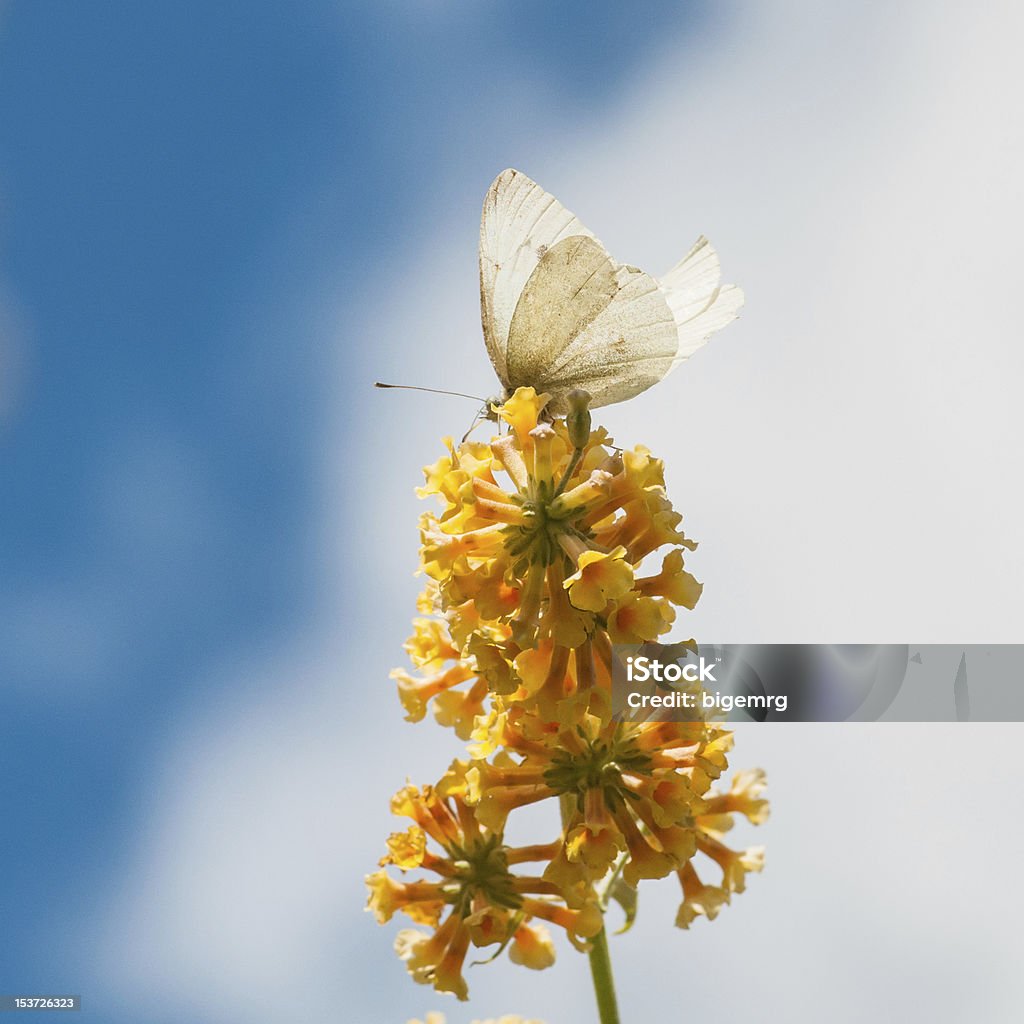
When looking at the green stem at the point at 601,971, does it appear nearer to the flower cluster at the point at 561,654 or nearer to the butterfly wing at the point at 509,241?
the flower cluster at the point at 561,654

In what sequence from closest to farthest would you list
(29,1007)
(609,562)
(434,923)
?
(609,562), (434,923), (29,1007)

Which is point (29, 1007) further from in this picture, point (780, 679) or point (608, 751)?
point (780, 679)

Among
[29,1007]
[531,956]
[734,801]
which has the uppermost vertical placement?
[734,801]

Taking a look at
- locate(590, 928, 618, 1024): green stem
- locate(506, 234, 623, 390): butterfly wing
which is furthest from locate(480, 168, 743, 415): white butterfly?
locate(590, 928, 618, 1024): green stem

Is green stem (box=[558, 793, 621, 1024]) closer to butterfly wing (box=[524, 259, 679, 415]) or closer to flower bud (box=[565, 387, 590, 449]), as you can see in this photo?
flower bud (box=[565, 387, 590, 449])

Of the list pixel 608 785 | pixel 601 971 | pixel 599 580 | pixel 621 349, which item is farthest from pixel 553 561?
pixel 601 971

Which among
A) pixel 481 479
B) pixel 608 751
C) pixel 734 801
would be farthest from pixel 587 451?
pixel 734 801

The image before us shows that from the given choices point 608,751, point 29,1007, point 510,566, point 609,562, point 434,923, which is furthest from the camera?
point 29,1007
